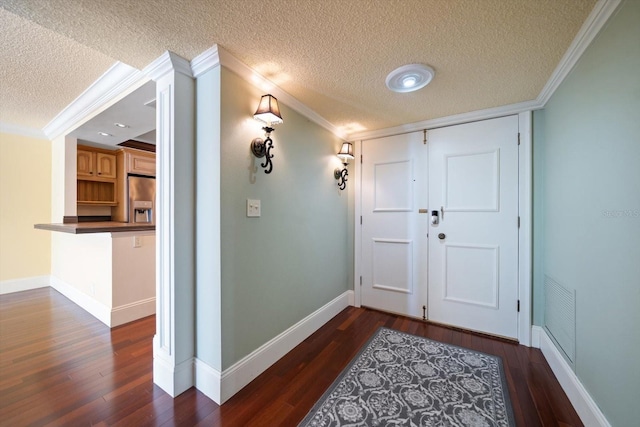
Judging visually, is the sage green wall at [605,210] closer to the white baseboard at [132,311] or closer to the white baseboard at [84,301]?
the white baseboard at [132,311]

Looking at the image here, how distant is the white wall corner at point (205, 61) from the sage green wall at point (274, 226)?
10 centimetres

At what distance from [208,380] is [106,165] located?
13.9ft

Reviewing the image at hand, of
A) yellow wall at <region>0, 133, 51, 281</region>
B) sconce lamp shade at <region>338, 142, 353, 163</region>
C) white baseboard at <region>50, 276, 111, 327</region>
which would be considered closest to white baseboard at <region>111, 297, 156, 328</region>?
white baseboard at <region>50, 276, 111, 327</region>

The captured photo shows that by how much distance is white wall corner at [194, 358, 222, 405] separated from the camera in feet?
5.04

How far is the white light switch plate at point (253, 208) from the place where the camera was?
5.69 ft

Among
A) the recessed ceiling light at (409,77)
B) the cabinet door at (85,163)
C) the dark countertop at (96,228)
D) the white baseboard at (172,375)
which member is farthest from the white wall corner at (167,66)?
the cabinet door at (85,163)

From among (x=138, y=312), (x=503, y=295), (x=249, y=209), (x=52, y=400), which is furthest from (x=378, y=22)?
(x=138, y=312)

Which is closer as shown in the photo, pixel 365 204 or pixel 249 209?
pixel 249 209

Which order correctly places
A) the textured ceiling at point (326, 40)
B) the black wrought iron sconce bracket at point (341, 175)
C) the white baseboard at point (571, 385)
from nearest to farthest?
the textured ceiling at point (326, 40), the white baseboard at point (571, 385), the black wrought iron sconce bracket at point (341, 175)

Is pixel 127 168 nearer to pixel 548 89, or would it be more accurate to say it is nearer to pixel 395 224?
pixel 395 224

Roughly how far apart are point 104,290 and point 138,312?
414 millimetres

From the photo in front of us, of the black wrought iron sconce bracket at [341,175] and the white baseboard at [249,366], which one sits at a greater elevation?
the black wrought iron sconce bracket at [341,175]

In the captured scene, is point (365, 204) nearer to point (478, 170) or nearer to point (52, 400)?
point (478, 170)

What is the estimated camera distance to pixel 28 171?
3.58m
